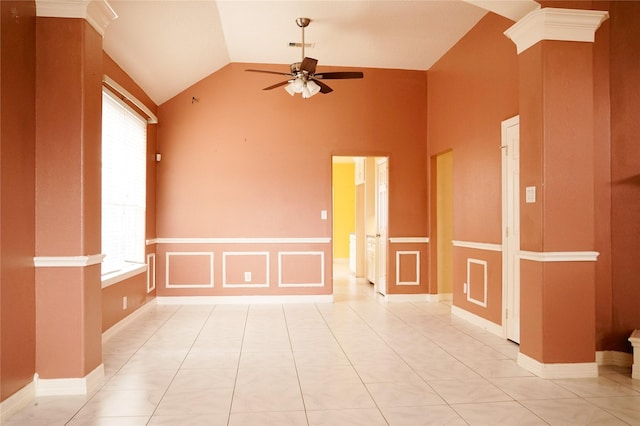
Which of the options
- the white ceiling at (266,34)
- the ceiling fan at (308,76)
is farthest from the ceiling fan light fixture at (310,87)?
the white ceiling at (266,34)

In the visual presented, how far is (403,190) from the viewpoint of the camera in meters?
6.89

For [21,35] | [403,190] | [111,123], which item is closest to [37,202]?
[21,35]

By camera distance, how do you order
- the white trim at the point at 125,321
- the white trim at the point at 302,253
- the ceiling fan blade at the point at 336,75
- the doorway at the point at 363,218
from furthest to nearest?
1. the doorway at the point at 363,218
2. the white trim at the point at 302,253
3. the ceiling fan blade at the point at 336,75
4. the white trim at the point at 125,321

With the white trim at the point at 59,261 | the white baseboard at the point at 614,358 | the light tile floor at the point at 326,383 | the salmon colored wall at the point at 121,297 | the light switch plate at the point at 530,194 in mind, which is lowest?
the light tile floor at the point at 326,383

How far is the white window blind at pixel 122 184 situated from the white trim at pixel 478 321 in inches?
164

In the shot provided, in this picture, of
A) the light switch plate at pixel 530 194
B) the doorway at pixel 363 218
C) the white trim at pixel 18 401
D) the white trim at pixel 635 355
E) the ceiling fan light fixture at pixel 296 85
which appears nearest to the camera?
the white trim at pixel 18 401

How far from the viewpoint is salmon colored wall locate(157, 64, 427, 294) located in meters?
6.61

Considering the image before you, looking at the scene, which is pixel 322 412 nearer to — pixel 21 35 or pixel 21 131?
pixel 21 131

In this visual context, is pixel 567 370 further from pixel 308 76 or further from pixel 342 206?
pixel 342 206

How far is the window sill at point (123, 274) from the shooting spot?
4.66 meters

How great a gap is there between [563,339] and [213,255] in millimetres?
4678

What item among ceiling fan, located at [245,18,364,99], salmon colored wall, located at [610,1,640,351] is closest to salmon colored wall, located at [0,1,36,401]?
ceiling fan, located at [245,18,364,99]

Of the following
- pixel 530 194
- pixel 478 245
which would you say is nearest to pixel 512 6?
pixel 530 194

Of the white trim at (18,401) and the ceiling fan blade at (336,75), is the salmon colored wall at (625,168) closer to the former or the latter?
the ceiling fan blade at (336,75)
